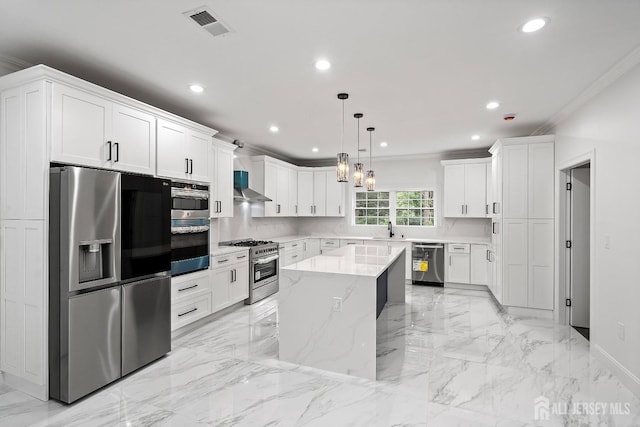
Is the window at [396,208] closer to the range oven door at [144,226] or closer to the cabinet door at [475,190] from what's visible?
the cabinet door at [475,190]

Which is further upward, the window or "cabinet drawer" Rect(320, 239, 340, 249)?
the window

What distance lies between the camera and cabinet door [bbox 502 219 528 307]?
14.4 feet

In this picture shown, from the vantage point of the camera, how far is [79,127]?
8.30ft

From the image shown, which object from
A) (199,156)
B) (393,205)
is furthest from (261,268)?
(393,205)

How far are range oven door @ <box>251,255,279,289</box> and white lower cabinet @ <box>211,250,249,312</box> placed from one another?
5.7 inches

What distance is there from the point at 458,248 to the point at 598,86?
335 cm

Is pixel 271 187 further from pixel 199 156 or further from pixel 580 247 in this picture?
pixel 580 247

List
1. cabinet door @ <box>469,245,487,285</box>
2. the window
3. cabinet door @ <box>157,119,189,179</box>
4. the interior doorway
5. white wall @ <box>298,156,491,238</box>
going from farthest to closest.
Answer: the window, white wall @ <box>298,156,491,238</box>, cabinet door @ <box>469,245,487,285</box>, the interior doorway, cabinet door @ <box>157,119,189,179</box>

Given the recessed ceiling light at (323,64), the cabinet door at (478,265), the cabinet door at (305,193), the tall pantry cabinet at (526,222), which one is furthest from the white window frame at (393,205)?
the recessed ceiling light at (323,64)

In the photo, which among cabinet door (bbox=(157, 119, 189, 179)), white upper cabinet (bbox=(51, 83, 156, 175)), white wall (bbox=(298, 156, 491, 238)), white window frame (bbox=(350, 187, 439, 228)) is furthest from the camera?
white window frame (bbox=(350, 187, 439, 228))

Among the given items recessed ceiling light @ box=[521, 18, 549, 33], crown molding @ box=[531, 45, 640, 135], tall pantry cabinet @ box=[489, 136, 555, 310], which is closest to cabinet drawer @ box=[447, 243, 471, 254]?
tall pantry cabinet @ box=[489, 136, 555, 310]

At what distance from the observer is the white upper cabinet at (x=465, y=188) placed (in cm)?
593

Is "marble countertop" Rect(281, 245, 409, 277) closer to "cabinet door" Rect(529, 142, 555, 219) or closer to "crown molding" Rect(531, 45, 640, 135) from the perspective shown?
"cabinet door" Rect(529, 142, 555, 219)

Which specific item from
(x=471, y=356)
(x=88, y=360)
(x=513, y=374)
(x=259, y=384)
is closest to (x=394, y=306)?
(x=471, y=356)
